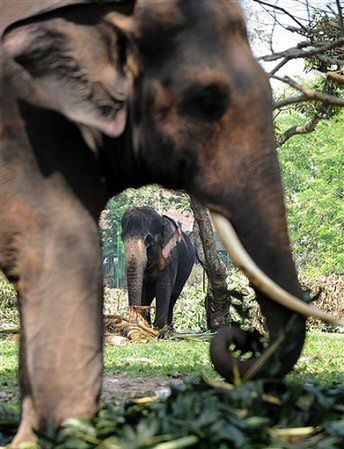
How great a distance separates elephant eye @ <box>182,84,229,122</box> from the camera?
154 inches

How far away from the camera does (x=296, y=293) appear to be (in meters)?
3.86

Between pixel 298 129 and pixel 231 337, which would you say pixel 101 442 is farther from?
pixel 298 129

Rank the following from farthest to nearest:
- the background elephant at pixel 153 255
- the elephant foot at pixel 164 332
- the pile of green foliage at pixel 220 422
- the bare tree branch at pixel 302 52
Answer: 1. the background elephant at pixel 153 255
2. the elephant foot at pixel 164 332
3. the bare tree branch at pixel 302 52
4. the pile of green foliage at pixel 220 422

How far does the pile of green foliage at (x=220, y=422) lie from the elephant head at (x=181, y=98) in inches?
6.5

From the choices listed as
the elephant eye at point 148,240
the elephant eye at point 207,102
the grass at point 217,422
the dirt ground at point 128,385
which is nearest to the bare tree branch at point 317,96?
the dirt ground at point 128,385

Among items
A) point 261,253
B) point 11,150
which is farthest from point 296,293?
point 11,150

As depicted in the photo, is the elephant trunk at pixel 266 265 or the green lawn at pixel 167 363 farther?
the green lawn at pixel 167 363

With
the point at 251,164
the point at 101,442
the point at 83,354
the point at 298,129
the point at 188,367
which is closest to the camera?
the point at 101,442

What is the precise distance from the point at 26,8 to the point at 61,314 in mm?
1160

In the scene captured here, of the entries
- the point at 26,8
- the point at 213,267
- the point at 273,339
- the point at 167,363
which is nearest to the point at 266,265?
the point at 273,339

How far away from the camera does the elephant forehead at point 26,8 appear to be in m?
3.80

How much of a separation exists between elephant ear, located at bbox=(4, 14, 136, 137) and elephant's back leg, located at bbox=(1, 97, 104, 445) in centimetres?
12

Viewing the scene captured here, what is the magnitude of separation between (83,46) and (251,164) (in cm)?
78

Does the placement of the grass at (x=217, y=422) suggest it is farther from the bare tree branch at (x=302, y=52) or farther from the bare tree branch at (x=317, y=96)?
the bare tree branch at (x=302, y=52)
